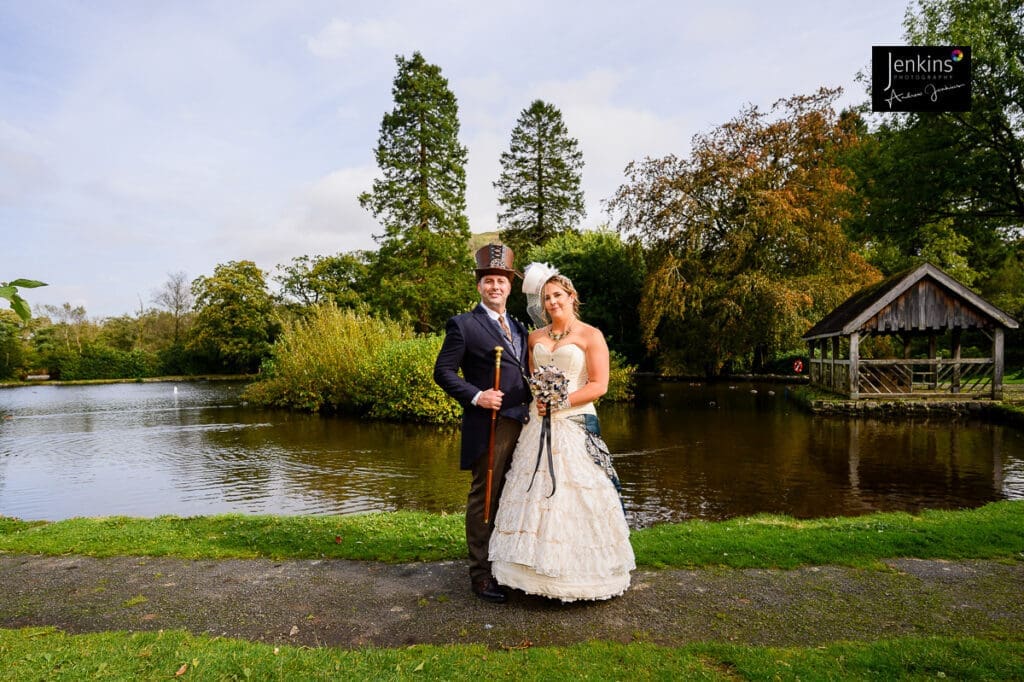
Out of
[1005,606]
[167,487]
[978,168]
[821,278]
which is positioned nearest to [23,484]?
[167,487]

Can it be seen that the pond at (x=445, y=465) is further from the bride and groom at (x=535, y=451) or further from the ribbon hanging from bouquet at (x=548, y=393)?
the ribbon hanging from bouquet at (x=548, y=393)

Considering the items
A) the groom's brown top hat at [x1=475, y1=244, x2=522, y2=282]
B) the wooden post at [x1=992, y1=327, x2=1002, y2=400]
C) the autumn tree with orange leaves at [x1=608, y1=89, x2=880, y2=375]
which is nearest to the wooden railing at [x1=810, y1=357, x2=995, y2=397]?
the wooden post at [x1=992, y1=327, x2=1002, y2=400]

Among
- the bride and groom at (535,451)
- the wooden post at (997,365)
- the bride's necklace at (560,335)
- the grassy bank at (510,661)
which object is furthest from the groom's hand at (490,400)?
the wooden post at (997,365)

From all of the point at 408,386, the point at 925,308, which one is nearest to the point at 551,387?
the point at 408,386

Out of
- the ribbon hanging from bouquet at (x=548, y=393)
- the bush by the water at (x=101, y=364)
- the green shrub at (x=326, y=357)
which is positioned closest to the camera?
the ribbon hanging from bouquet at (x=548, y=393)

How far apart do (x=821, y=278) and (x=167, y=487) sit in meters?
29.7

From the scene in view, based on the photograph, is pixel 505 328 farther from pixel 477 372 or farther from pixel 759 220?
pixel 759 220

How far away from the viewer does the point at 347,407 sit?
2359 centimetres

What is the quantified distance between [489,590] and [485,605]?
0.13 meters

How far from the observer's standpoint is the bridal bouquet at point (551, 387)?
14.7ft

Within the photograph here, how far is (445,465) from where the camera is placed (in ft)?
43.7

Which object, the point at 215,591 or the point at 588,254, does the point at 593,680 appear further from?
the point at 588,254

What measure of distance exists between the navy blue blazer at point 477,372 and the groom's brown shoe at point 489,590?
2.81ft

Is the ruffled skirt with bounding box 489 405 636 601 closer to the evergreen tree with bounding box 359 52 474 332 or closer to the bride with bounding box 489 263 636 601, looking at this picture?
the bride with bounding box 489 263 636 601
